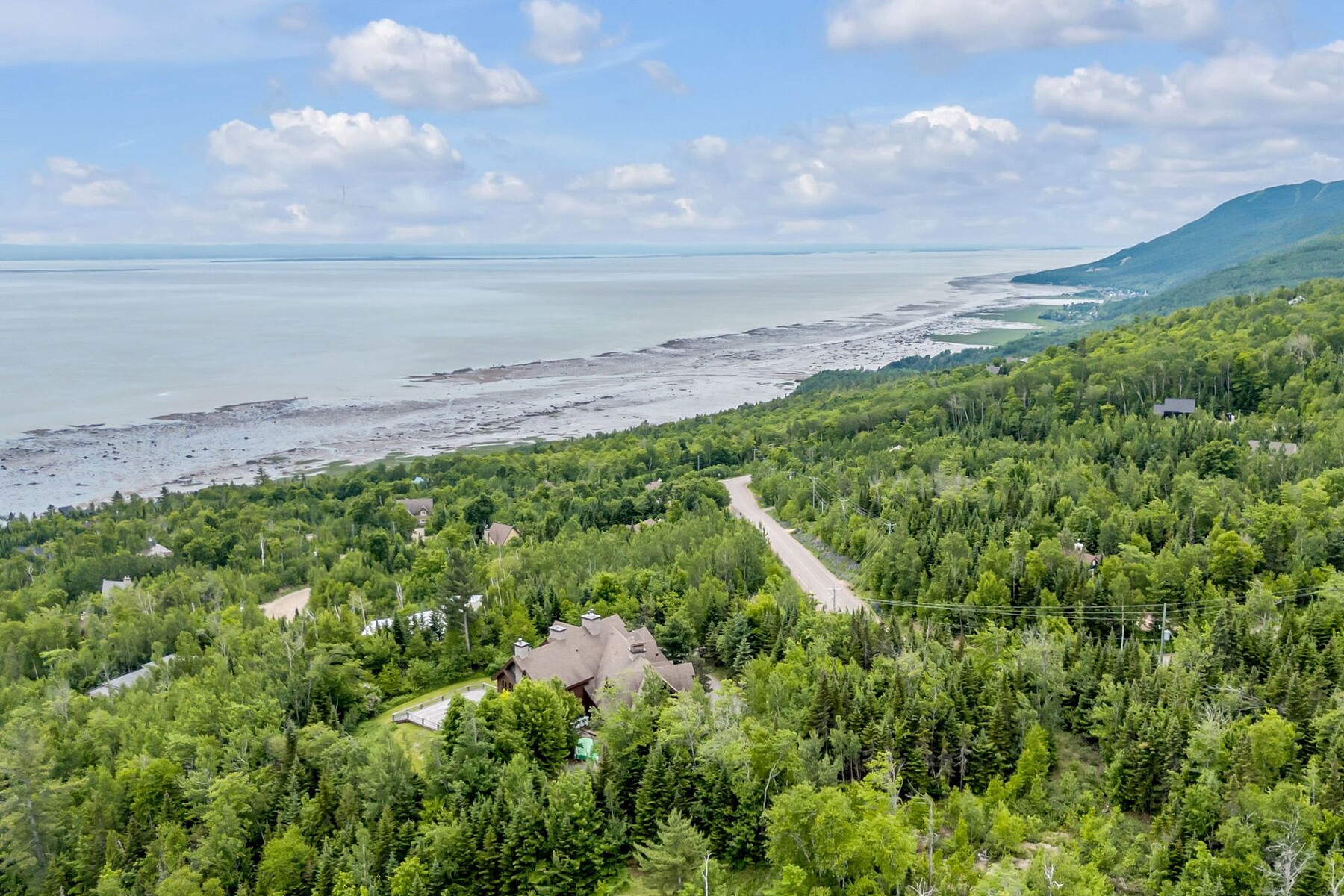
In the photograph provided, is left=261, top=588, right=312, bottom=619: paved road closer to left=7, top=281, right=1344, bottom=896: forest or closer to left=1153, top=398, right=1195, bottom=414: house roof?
left=7, top=281, right=1344, bottom=896: forest

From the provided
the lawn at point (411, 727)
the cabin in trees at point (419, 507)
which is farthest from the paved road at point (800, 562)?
the cabin in trees at point (419, 507)

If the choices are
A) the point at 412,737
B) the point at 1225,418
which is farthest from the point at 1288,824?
the point at 1225,418

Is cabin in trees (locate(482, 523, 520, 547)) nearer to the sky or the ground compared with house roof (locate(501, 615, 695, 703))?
nearer to the ground

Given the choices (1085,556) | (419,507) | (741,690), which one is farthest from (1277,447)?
(419,507)

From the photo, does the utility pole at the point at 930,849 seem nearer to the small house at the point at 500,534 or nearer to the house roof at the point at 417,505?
Answer: the small house at the point at 500,534

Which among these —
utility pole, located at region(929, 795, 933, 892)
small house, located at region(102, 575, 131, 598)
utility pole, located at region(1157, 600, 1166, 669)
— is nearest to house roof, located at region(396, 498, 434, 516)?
small house, located at region(102, 575, 131, 598)

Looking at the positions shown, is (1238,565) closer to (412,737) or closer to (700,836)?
(700,836)

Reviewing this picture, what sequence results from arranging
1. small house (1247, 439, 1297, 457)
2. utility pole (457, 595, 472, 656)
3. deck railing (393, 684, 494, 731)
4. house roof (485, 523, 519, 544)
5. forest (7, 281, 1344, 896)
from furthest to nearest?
house roof (485, 523, 519, 544) < small house (1247, 439, 1297, 457) < utility pole (457, 595, 472, 656) < deck railing (393, 684, 494, 731) < forest (7, 281, 1344, 896)
